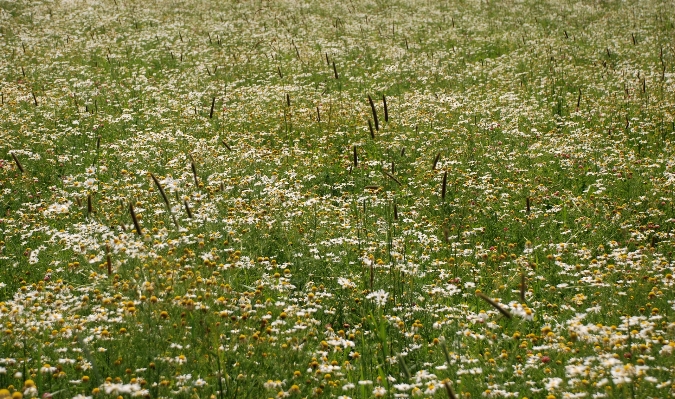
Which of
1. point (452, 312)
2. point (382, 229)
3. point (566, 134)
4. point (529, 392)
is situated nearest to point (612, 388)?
point (529, 392)

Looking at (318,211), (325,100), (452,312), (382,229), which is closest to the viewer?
(452,312)

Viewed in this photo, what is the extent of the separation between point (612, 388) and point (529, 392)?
472 millimetres

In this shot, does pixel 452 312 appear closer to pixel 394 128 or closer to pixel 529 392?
pixel 529 392

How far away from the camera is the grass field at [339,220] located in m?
3.30

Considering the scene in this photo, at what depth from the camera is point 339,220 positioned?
19.1ft

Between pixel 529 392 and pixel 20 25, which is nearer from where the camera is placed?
pixel 529 392

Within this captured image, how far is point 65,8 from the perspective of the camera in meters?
18.5

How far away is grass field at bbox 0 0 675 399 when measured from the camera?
3.30 metres

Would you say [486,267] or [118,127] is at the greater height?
[118,127]

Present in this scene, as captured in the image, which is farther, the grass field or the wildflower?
the wildflower

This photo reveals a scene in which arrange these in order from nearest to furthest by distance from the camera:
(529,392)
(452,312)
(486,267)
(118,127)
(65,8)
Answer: (529,392), (452,312), (486,267), (118,127), (65,8)

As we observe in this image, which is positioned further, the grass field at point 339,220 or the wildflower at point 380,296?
the wildflower at point 380,296

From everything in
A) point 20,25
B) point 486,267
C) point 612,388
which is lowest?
point 486,267

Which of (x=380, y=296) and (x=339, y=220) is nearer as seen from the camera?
(x=380, y=296)
